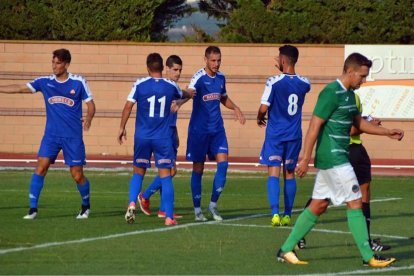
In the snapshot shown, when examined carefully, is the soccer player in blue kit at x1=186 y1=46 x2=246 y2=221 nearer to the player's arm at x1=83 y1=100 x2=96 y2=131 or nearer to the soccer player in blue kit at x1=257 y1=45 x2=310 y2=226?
the soccer player in blue kit at x1=257 y1=45 x2=310 y2=226

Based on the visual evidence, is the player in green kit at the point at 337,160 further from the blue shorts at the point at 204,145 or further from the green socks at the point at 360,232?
the blue shorts at the point at 204,145

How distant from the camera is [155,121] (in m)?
14.9

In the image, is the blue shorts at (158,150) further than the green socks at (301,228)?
Yes

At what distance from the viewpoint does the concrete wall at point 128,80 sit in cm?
3134

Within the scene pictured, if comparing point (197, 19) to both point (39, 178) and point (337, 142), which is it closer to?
point (39, 178)

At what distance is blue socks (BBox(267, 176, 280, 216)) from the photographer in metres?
14.9

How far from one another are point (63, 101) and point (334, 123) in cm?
510

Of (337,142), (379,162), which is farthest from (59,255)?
(379,162)

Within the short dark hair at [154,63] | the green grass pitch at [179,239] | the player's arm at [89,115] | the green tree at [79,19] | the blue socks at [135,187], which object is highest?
the green tree at [79,19]

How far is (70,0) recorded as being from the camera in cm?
3297

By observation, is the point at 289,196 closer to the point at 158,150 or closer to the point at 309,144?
the point at 158,150

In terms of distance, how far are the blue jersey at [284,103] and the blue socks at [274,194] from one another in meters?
0.55

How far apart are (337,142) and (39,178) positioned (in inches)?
217

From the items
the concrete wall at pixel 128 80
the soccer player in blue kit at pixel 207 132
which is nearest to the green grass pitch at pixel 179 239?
the soccer player in blue kit at pixel 207 132
